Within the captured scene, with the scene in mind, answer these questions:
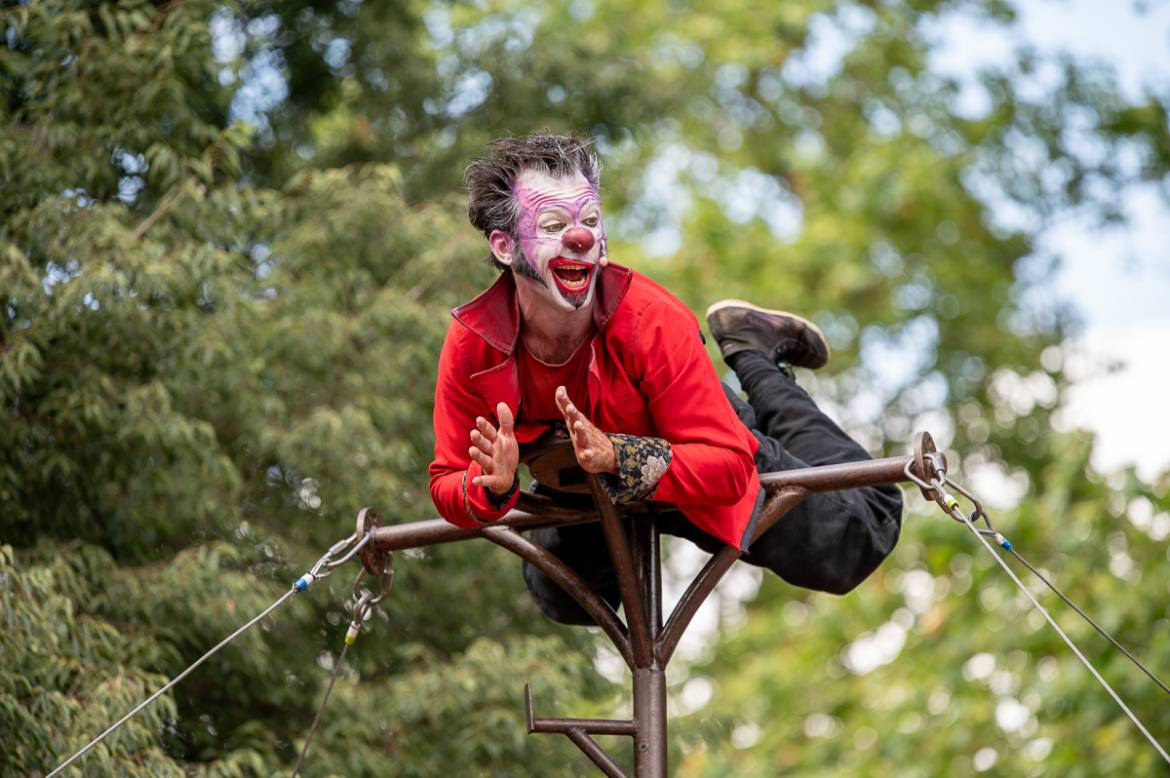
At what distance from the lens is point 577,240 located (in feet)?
8.33

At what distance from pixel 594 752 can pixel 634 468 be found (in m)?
0.61

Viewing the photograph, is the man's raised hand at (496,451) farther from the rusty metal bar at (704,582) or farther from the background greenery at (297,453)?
the background greenery at (297,453)

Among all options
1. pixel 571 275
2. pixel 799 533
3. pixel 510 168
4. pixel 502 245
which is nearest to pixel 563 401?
pixel 571 275

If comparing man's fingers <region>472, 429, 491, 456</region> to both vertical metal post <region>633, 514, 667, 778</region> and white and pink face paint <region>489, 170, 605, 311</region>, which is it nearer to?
white and pink face paint <region>489, 170, 605, 311</region>

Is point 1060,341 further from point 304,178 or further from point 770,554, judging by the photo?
point 770,554

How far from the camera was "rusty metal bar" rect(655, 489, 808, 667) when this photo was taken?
2811mm

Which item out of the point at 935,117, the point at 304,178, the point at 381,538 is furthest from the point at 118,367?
the point at 935,117

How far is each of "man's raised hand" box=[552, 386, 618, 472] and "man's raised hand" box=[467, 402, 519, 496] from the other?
94 mm

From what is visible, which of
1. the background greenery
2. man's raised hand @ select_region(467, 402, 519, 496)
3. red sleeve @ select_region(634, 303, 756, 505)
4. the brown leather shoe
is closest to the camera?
man's raised hand @ select_region(467, 402, 519, 496)

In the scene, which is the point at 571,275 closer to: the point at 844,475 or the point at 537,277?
the point at 537,277

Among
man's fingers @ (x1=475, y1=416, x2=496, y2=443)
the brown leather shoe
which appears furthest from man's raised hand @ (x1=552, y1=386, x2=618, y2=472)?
the brown leather shoe

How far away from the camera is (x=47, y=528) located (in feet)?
15.7

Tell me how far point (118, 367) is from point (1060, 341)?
8.02 m

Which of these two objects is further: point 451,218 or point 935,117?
point 935,117
